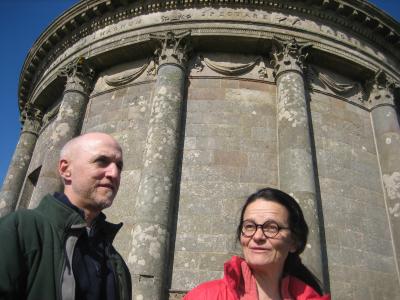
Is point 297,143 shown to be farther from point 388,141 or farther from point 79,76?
point 79,76

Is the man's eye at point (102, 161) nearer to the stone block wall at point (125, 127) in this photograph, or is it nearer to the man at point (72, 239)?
the man at point (72, 239)

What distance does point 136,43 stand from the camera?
11984 mm

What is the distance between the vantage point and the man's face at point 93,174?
9.11 feet

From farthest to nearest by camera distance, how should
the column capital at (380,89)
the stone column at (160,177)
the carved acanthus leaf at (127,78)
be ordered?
the column capital at (380,89)
the carved acanthus leaf at (127,78)
the stone column at (160,177)

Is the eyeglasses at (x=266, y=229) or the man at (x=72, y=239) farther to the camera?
the eyeglasses at (x=266, y=229)

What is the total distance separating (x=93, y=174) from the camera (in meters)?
2.82

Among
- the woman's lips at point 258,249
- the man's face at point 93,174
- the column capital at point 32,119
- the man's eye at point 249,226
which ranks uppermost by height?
the column capital at point 32,119

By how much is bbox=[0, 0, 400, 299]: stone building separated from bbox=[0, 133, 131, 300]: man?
563cm

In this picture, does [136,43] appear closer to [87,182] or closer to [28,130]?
[28,130]

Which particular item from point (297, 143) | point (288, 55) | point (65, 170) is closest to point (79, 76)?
point (288, 55)

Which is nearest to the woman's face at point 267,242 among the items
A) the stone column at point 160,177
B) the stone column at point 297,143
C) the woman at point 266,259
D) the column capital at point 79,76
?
the woman at point 266,259

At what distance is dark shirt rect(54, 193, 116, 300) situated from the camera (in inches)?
94.9

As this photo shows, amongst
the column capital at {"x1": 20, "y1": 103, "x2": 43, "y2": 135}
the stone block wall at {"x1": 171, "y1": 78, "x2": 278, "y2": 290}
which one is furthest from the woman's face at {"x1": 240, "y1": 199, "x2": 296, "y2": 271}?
the column capital at {"x1": 20, "y1": 103, "x2": 43, "y2": 135}

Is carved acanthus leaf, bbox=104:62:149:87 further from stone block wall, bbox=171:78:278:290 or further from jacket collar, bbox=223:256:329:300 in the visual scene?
jacket collar, bbox=223:256:329:300
